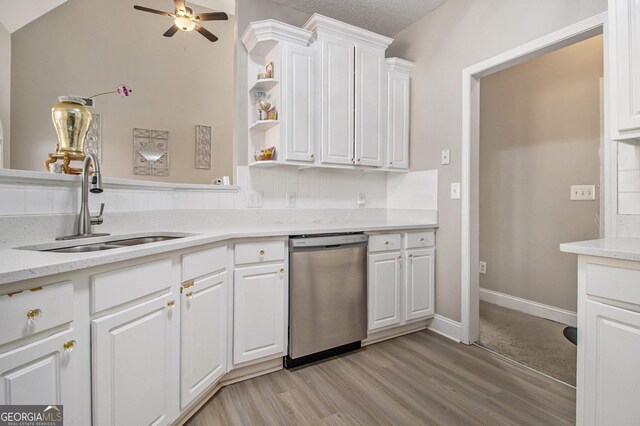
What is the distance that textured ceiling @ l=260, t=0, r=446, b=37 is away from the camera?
2.62 m

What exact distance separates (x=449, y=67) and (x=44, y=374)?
3.06 m

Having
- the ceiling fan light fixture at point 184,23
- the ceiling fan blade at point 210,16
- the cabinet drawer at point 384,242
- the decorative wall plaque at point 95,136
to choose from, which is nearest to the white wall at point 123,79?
the decorative wall plaque at point 95,136

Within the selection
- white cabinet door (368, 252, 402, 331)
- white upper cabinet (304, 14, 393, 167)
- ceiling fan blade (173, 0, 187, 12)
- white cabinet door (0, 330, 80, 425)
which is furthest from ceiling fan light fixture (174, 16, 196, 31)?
white cabinet door (0, 330, 80, 425)

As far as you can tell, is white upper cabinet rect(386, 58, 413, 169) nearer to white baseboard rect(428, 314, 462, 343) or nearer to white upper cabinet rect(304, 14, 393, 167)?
white upper cabinet rect(304, 14, 393, 167)

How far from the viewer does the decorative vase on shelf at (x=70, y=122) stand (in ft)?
4.91

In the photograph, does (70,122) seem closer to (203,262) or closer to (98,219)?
(98,219)

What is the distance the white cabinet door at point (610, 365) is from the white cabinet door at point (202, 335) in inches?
67.3

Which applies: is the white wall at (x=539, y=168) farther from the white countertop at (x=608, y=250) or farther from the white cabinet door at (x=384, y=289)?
the white countertop at (x=608, y=250)

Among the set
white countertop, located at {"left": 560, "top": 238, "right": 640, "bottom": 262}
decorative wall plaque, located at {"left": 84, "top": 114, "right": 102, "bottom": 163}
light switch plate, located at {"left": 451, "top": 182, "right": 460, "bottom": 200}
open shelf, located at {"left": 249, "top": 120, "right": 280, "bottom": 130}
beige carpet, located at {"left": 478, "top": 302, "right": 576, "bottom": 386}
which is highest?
decorative wall plaque, located at {"left": 84, "top": 114, "right": 102, "bottom": 163}

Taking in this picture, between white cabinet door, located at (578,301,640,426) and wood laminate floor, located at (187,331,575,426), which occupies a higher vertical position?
white cabinet door, located at (578,301,640,426)

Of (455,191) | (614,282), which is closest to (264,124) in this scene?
(455,191)

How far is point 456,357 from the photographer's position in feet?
7.07

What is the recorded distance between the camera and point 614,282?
1.14m

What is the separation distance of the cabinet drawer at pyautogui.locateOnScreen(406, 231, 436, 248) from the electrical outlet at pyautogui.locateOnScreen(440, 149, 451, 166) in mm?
616
